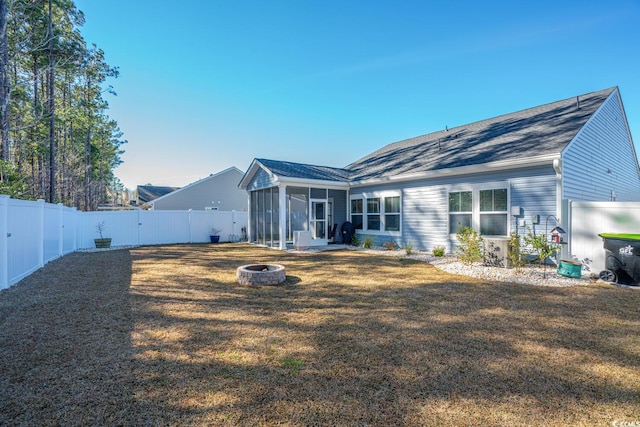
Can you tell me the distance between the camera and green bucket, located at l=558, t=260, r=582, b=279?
6676 mm

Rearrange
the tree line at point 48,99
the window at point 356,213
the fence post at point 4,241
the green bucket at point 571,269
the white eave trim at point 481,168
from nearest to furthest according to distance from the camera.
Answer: the fence post at point 4,241
the green bucket at point 571,269
the white eave trim at point 481,168
the tree line at point 48,99
the window at point 356,213

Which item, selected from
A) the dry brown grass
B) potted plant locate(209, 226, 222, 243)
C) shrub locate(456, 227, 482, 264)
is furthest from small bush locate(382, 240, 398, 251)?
potted plant locate(209, 226, 222, 243)

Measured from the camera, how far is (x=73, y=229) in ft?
41.9

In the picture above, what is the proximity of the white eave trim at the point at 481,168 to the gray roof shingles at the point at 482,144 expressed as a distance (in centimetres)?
17

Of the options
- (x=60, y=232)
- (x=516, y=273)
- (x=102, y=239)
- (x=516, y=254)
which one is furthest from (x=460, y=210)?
(x=102, y=239)

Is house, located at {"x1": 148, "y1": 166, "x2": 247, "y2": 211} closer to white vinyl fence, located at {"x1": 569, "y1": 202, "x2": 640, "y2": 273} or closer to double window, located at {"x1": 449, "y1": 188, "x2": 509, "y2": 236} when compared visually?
double window, located at {"x1": 449, "y1": 188, "x2": 509, "y2": 236}

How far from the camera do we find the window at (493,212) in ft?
28.9

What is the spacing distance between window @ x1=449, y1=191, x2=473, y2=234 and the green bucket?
296 centimetres

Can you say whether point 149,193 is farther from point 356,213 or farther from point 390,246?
point 390,246

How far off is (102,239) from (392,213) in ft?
42.8

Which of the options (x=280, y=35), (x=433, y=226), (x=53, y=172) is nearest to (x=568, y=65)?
(x=433, y=226)

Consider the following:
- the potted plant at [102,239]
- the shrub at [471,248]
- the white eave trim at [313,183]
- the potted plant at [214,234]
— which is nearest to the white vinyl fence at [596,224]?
the shrub at [471,248]

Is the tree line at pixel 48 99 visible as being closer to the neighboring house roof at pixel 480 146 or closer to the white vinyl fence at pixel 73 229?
the white vinyl fence at pixel 73 229

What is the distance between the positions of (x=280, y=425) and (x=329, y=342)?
144 cm
